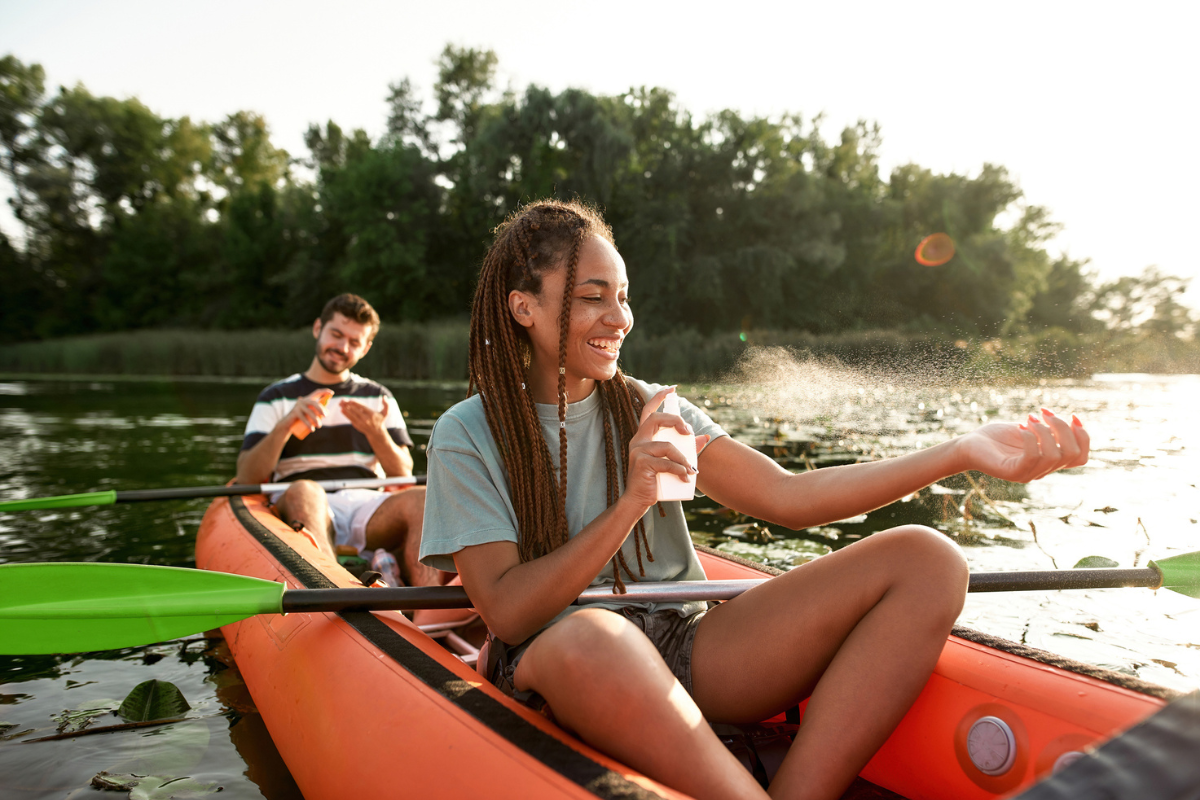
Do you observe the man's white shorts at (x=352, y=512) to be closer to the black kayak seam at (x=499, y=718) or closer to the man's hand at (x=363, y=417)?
the man's hand at (x=363, y=417)

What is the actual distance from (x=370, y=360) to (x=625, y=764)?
18139mm

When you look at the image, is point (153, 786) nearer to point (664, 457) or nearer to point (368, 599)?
point (368, 599)

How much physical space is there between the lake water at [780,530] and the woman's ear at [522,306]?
1.45 meters

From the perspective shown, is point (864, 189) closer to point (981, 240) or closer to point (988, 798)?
point (981, 240)

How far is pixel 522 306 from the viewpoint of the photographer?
5.35ft

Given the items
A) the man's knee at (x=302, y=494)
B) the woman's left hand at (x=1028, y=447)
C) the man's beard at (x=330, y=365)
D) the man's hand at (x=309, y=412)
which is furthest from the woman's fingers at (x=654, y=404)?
the man's beard at (x=330, y=365)

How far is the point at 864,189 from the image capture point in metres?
27.6

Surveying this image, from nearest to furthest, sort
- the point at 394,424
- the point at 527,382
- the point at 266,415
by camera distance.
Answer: the point at 527,382
the point at 266,415
the point at 394,424

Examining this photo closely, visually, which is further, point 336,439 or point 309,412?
point 336,439

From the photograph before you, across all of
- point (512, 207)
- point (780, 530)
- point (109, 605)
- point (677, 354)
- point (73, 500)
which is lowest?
point (780, 530)

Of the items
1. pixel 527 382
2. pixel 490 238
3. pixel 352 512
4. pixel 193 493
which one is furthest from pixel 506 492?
pixel 490 238

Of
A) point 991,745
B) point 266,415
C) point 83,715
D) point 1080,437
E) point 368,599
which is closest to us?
point 1080,437

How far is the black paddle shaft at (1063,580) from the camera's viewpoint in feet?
5.64

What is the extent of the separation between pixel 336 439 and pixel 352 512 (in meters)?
0.50
